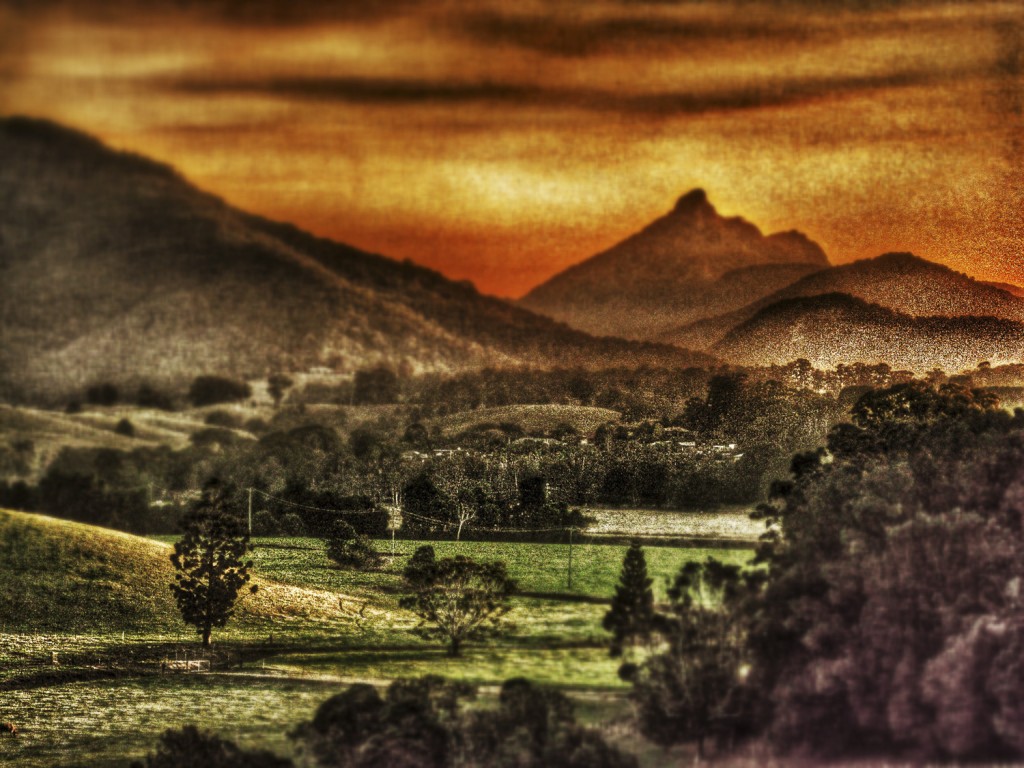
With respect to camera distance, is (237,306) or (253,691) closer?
(253,691)

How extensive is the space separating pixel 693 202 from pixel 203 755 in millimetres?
3922

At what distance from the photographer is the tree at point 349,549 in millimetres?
6965

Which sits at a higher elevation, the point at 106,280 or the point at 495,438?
the point at 106,280

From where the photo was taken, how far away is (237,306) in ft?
26.2

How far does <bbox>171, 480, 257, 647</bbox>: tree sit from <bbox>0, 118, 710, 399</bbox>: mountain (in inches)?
40.7

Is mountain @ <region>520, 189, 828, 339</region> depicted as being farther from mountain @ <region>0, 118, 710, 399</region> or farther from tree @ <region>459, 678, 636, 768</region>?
tree @ <region>459, 678, 636, 768</region>

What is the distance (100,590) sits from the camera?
733 cm

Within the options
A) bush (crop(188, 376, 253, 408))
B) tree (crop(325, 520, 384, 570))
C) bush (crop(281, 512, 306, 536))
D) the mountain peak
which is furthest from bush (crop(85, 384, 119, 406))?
the mountain peak

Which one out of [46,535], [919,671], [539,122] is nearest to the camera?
[919,671]

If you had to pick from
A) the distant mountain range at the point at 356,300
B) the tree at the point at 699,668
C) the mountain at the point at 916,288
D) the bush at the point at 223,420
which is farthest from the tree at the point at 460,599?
the mountain at the point at 916,288

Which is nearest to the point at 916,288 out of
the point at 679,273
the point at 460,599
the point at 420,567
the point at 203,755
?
the point at 679,273

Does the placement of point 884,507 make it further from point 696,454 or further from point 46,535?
point 46,535

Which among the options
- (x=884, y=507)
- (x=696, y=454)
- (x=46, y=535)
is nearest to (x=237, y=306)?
(x=46, y=535)

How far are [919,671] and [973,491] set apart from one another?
2.97ft
